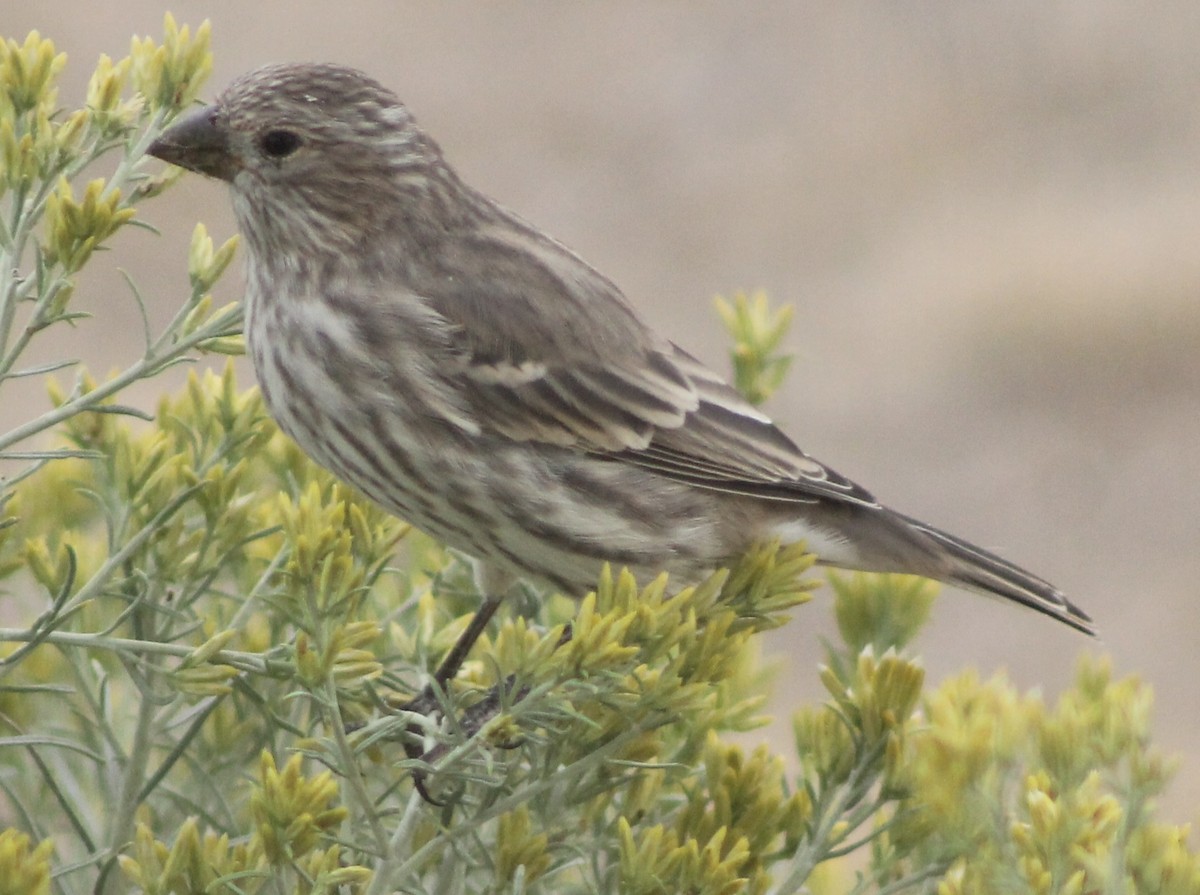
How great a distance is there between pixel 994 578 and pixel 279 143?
6.08 ft

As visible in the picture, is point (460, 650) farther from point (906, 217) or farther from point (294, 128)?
point (906, 217)

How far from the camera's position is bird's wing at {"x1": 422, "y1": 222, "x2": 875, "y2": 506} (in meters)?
3.99

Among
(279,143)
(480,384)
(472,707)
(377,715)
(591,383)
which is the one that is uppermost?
(279,143)

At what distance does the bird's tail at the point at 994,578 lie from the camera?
412cm

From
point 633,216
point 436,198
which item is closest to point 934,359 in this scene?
point 633,216

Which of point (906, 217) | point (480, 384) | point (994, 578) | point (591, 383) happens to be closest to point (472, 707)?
point (480, 384)

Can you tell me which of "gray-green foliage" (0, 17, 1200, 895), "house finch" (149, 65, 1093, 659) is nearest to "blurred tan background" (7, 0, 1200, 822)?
"house finch" (149, 65, 1093, 659)

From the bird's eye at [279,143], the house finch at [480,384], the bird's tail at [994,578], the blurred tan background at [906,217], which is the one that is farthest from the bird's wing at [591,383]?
the blurred tan background at [906,217]

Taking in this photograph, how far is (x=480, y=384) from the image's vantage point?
13.0 feet

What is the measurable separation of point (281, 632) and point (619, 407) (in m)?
1.03

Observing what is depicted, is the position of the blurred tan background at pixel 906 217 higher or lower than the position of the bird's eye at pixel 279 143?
higher

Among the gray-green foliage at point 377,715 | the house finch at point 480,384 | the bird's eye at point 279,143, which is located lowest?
the gray-green foliage at point 377,715

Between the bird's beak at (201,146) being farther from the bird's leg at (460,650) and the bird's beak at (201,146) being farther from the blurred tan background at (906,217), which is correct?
the blurred tan background at (906,217)

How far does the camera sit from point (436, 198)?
428 centimetres
